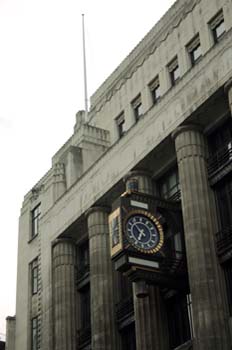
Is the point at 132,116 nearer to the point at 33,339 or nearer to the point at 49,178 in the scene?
the point at 49,178

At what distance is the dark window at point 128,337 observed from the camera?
48.3 metres

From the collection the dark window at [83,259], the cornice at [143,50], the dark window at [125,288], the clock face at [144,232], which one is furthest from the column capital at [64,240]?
the clock face at [144,232]

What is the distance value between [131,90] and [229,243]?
1679 cm

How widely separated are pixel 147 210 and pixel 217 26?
468 inches

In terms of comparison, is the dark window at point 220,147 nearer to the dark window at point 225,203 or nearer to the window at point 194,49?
the dark window at point 225,203

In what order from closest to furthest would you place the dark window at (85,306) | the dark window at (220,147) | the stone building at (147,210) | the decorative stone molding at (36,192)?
the stone building at (147,210) → the dark window at (220,147) → the dark window at (85,306) → the decorative stone molding at (36,192)

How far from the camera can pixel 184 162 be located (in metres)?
45.2

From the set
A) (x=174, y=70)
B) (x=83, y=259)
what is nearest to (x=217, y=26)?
(x=174, y=70)

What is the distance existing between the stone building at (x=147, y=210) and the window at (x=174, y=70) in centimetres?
7

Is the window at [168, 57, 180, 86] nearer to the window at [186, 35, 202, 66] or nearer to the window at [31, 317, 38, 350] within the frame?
the window at [186, 35, 202, 66]

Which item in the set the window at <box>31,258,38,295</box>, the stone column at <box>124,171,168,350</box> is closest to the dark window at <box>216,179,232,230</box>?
the stone column at <box>124,171,168,350</box>

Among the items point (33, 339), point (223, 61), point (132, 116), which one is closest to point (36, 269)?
point (33, 339)

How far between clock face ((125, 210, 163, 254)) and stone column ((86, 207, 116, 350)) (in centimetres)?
799

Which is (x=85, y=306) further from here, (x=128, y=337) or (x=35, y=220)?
(x=35, y=220)
